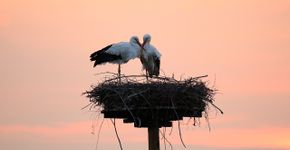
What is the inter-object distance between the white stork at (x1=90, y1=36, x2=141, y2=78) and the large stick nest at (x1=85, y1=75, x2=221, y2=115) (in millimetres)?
3422

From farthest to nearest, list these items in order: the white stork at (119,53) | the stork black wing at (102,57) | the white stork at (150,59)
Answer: the stork black wing at (102,57)
the white stork at (119,53)
the white stork at (150,59)

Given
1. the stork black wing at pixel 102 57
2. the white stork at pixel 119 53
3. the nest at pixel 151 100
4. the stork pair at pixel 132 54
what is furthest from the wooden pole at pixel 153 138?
the stork black wing at pixel 102 57

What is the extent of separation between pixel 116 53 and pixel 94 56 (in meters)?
0.52

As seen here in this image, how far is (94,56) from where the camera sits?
1333cm

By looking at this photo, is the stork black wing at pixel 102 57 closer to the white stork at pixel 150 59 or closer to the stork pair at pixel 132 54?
the stork pair at pixel 132 54

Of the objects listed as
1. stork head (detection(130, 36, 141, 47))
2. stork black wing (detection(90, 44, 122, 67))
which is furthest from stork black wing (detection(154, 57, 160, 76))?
stork black wing (detection(90, 44, 122, 67))

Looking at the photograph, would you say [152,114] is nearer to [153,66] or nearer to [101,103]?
[101,103]

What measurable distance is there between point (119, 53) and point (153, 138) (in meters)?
4.80

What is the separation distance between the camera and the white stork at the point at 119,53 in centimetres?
1292

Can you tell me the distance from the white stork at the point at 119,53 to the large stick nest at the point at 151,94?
11.2 feet

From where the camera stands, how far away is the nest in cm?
836

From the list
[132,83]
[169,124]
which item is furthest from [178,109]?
[132,83]

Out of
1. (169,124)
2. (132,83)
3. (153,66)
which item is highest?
(153,66)

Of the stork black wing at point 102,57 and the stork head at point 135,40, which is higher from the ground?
the stork head at point 135,40
